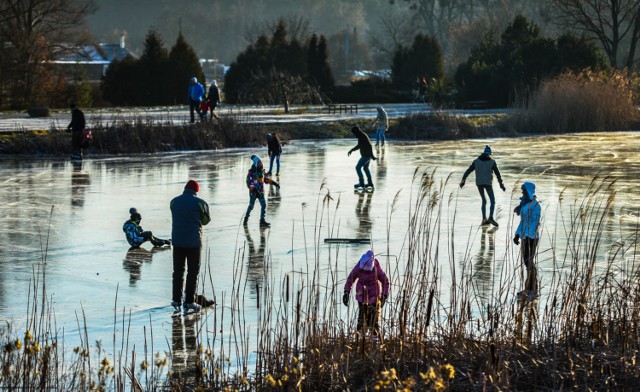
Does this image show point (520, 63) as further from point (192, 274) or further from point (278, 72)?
point (192, 274)

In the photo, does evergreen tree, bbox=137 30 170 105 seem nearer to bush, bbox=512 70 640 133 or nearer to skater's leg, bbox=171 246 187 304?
bush, bbox=512 70 640 133

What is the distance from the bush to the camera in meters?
40.7

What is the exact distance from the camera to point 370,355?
7.70 metres

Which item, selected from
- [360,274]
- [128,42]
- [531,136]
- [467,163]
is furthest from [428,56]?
[128,42]

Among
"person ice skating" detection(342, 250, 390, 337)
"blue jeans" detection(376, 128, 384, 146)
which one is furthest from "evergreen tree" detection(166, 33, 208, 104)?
"person ice skating" detection(342, 250, 390, 337)

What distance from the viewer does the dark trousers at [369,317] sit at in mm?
8117

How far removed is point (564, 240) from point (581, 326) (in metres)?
6.97

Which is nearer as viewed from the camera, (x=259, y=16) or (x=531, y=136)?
(x=531, y=136)

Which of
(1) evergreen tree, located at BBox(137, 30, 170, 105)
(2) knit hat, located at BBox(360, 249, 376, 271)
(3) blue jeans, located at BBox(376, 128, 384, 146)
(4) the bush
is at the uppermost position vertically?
(1) evergreen tree, located at BBox(137, 30, 170, 105)

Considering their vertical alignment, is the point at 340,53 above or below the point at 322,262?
above

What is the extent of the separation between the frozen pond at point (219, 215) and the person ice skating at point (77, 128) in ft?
1.30

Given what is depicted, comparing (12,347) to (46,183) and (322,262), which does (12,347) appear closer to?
(322,262)

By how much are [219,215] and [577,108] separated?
2632 centimetres

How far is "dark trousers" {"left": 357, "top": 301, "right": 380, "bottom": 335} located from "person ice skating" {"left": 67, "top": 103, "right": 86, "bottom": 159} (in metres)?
19.7
